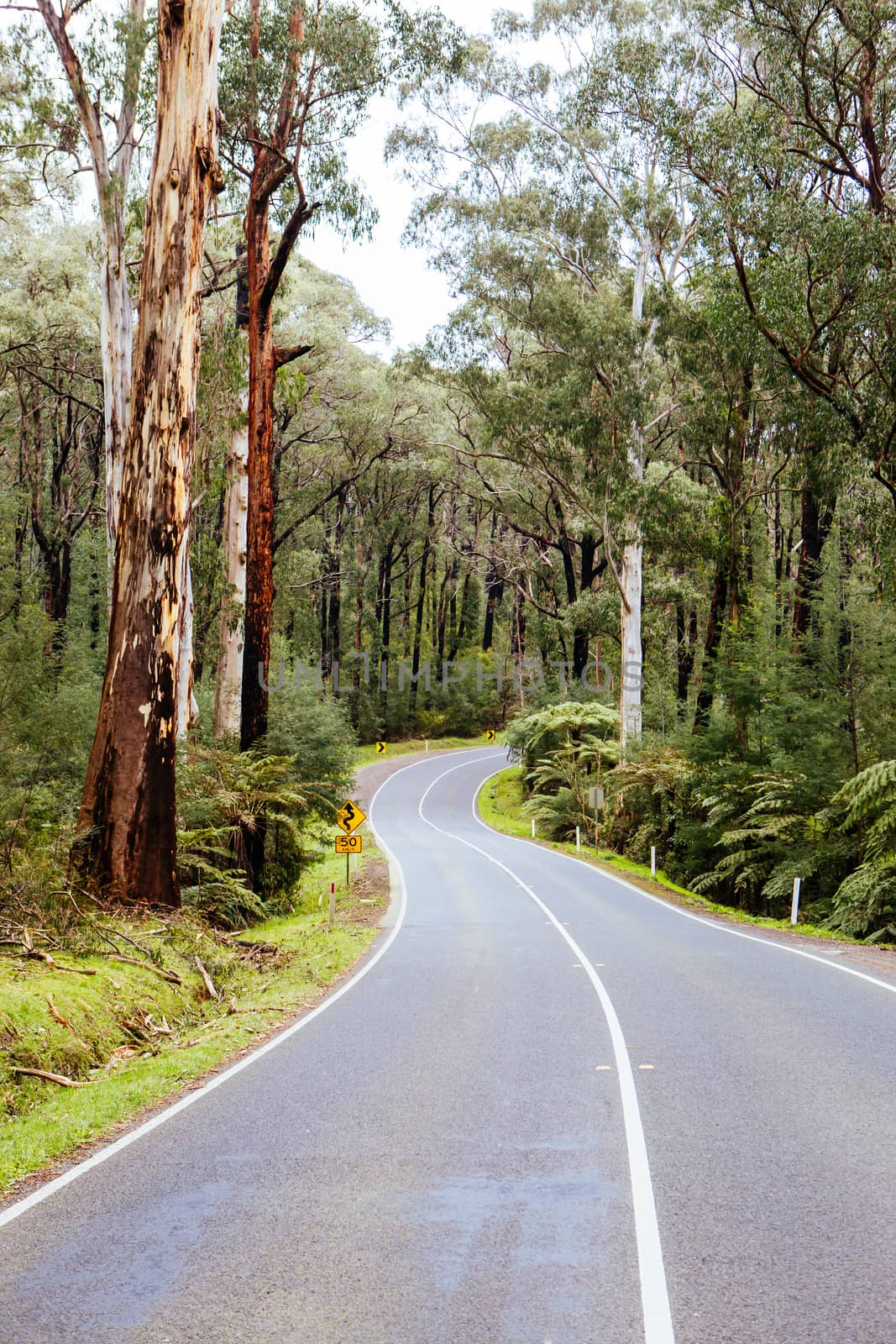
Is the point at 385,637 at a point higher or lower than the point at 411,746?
higher

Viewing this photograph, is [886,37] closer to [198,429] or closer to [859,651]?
[859,651]

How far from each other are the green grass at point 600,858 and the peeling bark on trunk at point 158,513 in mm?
10568

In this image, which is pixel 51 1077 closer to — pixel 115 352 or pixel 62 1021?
pixel 62 1021

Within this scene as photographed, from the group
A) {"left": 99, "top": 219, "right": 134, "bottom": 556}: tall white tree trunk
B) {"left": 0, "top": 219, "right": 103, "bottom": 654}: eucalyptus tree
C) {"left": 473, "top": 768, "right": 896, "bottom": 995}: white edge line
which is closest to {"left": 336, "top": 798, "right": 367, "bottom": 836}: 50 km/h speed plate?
{"left": 473, "top": 768, "right": 896, "bottom": 995}: white edge line

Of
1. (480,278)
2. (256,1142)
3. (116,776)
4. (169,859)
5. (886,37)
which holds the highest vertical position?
(480,278)

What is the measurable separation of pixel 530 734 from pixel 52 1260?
38.2 meters

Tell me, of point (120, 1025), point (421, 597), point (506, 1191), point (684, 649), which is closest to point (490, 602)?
point (421, 597)

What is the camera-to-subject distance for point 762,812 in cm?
2102

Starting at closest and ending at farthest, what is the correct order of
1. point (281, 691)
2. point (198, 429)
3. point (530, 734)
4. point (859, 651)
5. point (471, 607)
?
1. point (859, 651)
2. point (198, 429)
3. point (281, 691)
4. point (530, 734)
5. point (471, 607)

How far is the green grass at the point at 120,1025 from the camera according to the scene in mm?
6379

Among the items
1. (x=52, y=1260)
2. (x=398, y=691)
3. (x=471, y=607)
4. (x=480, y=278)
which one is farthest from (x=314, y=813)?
(x=471, y=607)

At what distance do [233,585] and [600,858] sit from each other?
1419cm

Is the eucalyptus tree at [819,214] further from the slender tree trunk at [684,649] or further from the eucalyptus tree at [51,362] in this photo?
the slender tree trunk at [684,649]

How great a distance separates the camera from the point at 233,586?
73.0 feet
